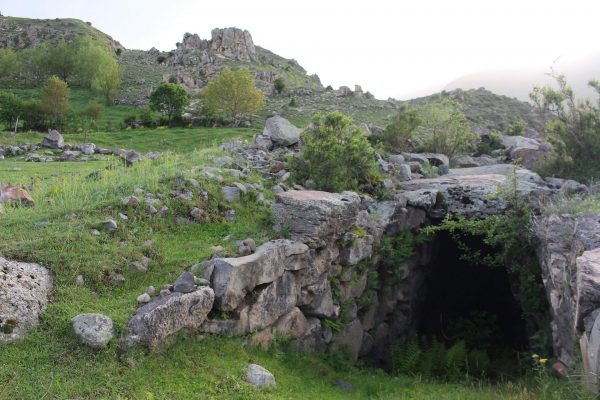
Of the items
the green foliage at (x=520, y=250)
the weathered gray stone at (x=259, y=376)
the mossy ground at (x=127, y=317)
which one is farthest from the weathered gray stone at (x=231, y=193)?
the green foliage at (x=520, y=250)

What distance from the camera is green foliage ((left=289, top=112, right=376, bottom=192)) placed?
991 centimetres

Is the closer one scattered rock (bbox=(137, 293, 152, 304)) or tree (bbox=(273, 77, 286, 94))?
scattered rock (bbox=(137, 293, 152, 304))

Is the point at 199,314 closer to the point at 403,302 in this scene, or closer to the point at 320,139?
the point at 320,139

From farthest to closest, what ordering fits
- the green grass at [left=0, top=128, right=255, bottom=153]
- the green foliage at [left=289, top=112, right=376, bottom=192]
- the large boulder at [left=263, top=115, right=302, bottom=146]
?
the green grass at [left=0, top=128, right=255, bottom=153]
the large boulder at [left=263, top=115, right=302, bottom=146]
the green foliage at [left=289, top=112, right=376, bottom=192]

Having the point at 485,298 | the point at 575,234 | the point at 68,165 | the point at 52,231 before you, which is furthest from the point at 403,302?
the point at 68,165

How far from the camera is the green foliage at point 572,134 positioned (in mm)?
13055

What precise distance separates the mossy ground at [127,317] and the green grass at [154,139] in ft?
43.3

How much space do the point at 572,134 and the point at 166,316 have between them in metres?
12.5

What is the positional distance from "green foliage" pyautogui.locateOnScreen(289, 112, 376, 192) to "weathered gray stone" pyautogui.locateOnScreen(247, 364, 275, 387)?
490 centimetres

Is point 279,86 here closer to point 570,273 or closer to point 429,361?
point 429,361

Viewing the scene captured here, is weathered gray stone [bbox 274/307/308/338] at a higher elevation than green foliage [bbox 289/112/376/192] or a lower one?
lower

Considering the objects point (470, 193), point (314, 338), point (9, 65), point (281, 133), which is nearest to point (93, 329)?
point (314, 338)

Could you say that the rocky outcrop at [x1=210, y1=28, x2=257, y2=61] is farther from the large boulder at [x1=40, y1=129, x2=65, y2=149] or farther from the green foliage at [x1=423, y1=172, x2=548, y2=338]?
the green foliage at [x1=423, y1=172, x2=548, y2=338]

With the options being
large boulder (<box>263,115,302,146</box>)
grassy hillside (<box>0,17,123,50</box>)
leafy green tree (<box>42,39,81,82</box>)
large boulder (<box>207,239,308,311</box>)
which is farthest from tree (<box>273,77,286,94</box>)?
large boulder (<box>207,239,308,311</box>)
